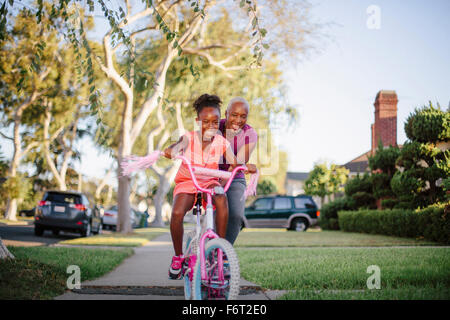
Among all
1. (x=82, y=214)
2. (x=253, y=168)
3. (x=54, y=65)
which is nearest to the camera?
(x=253, y=168)

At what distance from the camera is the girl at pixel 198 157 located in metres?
3.95

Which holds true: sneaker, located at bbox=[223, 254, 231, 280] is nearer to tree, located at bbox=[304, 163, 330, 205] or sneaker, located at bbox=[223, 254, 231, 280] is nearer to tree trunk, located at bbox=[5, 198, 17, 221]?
tree, located at bbox=[304, 163, 330, 205]

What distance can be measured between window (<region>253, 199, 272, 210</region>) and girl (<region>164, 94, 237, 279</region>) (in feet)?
63.0

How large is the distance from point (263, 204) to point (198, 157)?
64.2 feet

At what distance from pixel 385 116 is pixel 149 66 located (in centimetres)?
1171

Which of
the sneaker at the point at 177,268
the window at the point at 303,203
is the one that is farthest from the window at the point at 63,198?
the sneaker at the point at 177,268

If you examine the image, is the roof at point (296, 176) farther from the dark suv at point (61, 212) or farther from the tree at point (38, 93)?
the dark suv at point (61, 212)

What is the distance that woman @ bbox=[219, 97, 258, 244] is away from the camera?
4441 mm

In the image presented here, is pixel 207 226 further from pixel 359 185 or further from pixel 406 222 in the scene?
pixel 359 185

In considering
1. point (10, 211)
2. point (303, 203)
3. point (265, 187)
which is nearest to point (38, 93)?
point (10, 211)

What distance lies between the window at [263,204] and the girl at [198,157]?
19.2 m

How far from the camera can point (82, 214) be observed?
52.6 ft
